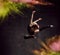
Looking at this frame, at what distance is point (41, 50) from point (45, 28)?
0.13 m

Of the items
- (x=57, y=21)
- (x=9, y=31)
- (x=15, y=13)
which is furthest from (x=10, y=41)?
(x=57, y=21)

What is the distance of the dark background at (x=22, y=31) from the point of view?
121 cm

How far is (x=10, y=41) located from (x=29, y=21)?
0.16 m

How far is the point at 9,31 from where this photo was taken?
1230mm

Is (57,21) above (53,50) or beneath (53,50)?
above

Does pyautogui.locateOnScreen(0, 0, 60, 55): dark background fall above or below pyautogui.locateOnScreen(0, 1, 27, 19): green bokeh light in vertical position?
below

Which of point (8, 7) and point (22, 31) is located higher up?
point (8, 7)

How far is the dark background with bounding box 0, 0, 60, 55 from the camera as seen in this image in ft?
3.97

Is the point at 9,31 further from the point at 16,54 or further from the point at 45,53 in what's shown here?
the point at 45,53

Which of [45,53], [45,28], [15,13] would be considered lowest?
[45,53]

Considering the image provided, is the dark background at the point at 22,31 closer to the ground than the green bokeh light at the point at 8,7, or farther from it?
closer to the ground

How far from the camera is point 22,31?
4.12 feet

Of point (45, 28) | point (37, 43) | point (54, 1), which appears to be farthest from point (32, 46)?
point (54, 1)

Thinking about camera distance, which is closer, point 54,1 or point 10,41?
point 10,41
